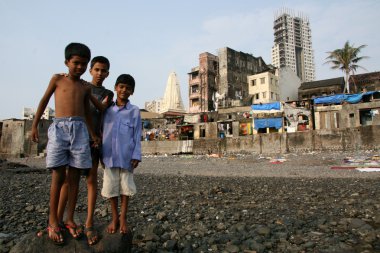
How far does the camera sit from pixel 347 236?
3.86 meters

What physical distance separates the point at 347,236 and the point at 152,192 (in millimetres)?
4703

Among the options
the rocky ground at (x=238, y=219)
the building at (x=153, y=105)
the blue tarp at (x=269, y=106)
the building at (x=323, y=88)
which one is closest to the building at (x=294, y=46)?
the building at (x=153, y=105)

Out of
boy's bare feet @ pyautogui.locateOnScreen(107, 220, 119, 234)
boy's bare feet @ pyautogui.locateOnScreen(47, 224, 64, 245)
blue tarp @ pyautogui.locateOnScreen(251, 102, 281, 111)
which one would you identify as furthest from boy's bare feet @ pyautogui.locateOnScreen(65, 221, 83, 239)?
blue tarp @ pyautogui.locateOnScreen(251, 102, 281, 111)

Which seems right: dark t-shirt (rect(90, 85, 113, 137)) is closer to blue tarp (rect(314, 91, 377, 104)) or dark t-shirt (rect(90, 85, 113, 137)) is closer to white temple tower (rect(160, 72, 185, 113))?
blue tarp (rect(314, 91, 377, 104))

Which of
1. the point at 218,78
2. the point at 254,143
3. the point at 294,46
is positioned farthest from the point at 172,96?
the point at 294,46

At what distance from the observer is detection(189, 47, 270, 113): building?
162 feet

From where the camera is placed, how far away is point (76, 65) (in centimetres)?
295

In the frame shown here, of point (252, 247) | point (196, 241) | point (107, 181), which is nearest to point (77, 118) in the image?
point (107, 181)

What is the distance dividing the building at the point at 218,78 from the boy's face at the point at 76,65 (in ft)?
148

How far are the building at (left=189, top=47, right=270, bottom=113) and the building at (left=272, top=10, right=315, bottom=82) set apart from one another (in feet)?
210

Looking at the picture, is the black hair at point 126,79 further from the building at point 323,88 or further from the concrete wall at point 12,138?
the building at point 323,88

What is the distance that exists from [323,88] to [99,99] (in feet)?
150

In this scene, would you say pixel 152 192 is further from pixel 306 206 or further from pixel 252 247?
pixel 252 247

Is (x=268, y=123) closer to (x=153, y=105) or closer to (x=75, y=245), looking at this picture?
(x=75, y=245)
